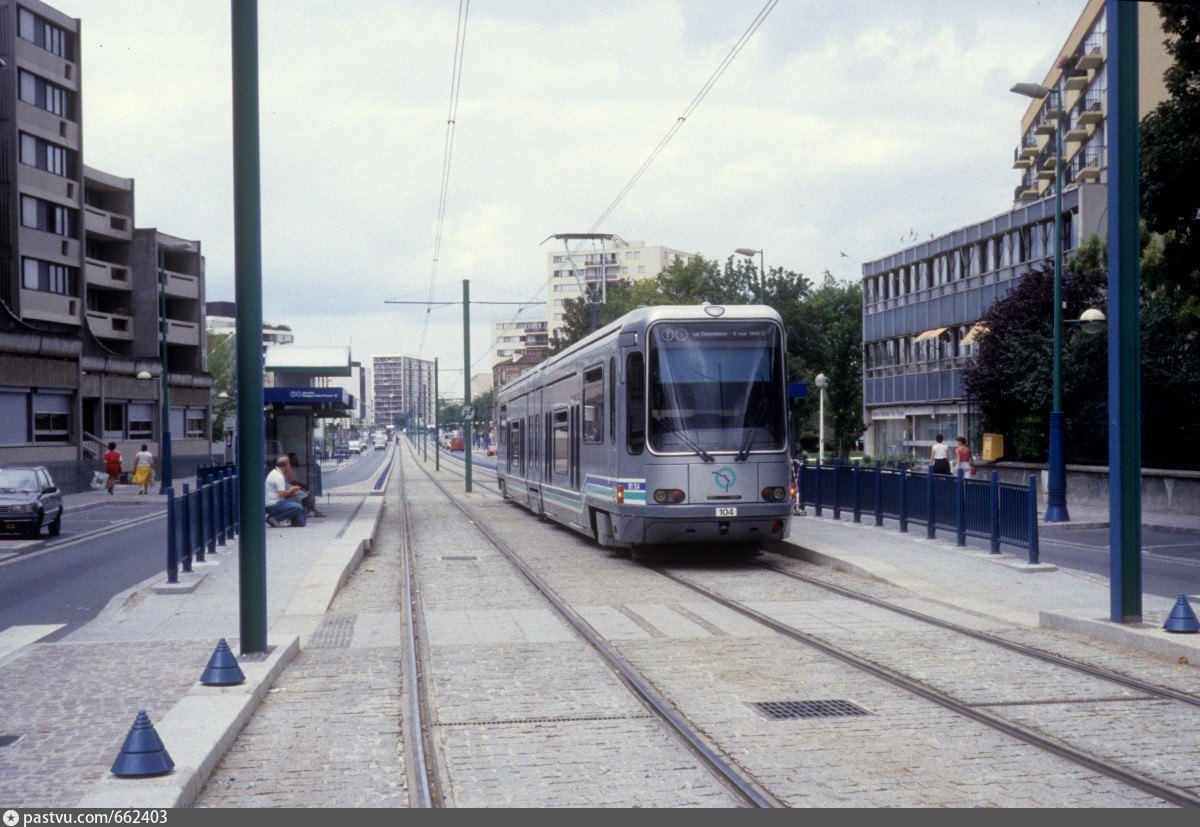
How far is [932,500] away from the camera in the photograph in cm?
1923

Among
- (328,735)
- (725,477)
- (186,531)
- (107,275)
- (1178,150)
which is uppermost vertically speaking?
(107,275)

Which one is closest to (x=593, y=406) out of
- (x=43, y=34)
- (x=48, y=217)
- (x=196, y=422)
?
(x=48, y=217)

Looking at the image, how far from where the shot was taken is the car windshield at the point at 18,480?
2419 centimetres

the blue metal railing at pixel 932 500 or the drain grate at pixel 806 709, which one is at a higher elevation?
the blue metal railing at pixel 932 500

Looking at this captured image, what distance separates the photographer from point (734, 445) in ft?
53.3

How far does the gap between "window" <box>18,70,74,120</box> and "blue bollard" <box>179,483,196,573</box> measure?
42.3 metres

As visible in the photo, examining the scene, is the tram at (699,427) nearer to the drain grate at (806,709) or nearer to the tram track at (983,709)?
the tram track at (983,709)

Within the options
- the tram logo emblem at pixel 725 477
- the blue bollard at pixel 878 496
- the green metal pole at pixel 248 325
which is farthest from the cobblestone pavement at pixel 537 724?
the blue bollard at pixel 878 496

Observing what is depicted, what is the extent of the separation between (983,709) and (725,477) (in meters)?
8.52

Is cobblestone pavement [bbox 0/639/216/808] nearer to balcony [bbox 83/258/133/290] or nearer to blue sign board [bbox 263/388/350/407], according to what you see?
blue sign board [bbox 263/388/350/407]

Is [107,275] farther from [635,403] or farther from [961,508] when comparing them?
[961,508]

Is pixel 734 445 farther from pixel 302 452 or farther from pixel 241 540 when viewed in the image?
pixel 302 452

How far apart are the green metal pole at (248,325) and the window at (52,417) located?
39.2 m

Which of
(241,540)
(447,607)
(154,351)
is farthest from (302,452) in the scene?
(154,351)
